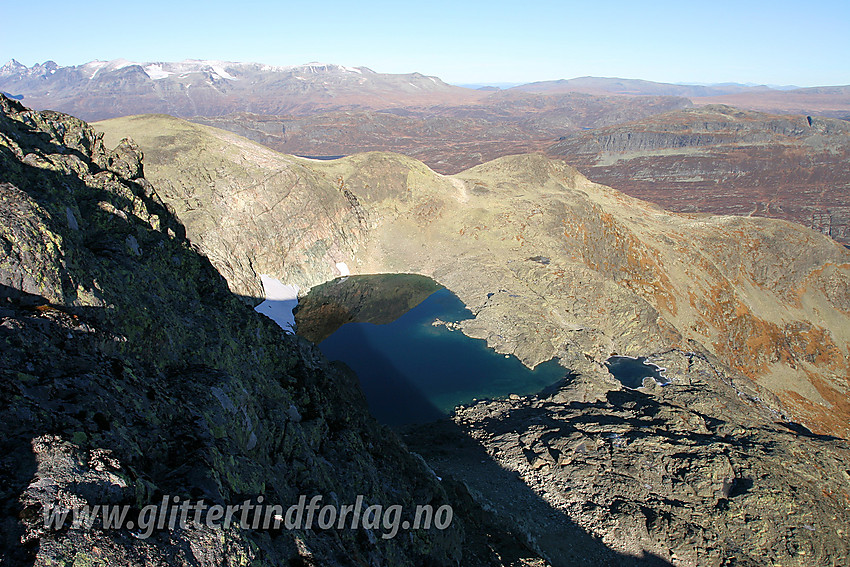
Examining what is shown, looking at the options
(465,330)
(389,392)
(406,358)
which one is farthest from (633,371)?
(389,392)

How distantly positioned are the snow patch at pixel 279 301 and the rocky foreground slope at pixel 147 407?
102 ft

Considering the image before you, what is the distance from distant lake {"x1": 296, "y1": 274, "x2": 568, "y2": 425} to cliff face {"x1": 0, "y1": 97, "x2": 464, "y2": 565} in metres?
20.0

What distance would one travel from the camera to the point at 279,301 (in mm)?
54625

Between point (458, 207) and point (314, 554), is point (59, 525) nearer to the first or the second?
point (314, 554)

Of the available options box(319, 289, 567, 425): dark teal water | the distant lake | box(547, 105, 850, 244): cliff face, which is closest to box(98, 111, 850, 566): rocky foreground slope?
the distant lake

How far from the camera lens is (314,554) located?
9164 mm

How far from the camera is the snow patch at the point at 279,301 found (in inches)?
2011

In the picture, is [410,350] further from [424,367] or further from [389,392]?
[389,392]

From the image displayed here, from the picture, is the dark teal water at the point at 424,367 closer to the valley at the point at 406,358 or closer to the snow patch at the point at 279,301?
the valley at the point at 406,358

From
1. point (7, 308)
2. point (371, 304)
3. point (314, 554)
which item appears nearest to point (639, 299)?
point (371, 304)

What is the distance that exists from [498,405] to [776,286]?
181ft

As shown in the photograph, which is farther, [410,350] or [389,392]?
[410,350]

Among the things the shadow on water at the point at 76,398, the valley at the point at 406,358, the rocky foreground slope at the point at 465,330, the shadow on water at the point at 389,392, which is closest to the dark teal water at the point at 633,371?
the valley at the point at 406,358

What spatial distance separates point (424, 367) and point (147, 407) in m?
37.7
